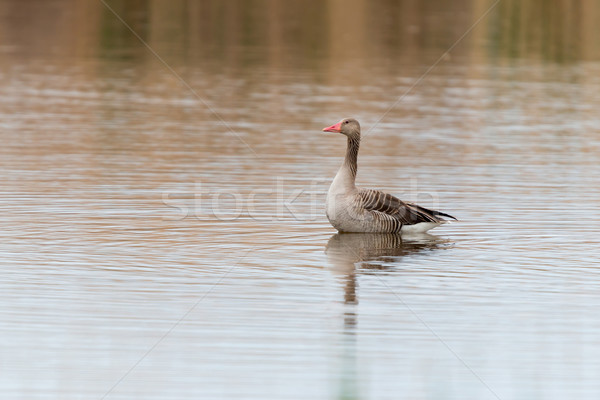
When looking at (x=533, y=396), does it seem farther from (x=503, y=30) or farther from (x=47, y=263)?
(x=503, y=30)

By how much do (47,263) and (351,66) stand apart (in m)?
31.6

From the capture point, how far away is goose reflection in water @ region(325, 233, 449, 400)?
33.8ft

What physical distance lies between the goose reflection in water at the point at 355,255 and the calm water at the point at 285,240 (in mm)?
49

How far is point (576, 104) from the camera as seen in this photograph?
34.2 metres

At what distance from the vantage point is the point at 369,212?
632 inches

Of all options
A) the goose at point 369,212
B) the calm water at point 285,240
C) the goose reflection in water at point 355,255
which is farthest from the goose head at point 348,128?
the goose reflection in water at point 355,255

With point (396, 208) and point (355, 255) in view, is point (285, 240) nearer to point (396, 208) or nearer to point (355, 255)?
point (355, 255)

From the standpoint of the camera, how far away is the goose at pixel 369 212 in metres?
15.9

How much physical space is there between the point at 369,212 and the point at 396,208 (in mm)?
408

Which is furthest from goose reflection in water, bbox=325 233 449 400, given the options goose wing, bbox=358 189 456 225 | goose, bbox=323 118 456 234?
goose wing, bbox=358 189 456 225

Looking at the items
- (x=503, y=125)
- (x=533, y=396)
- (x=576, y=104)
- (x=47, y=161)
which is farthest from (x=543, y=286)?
(x=576, y=104)

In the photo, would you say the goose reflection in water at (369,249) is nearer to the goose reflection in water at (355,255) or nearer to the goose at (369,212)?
the goose reflection in water at (355,255)

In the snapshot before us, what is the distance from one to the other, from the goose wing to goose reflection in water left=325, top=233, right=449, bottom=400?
0.28 m

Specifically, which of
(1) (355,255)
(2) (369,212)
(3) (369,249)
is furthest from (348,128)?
(1) (355,255)
